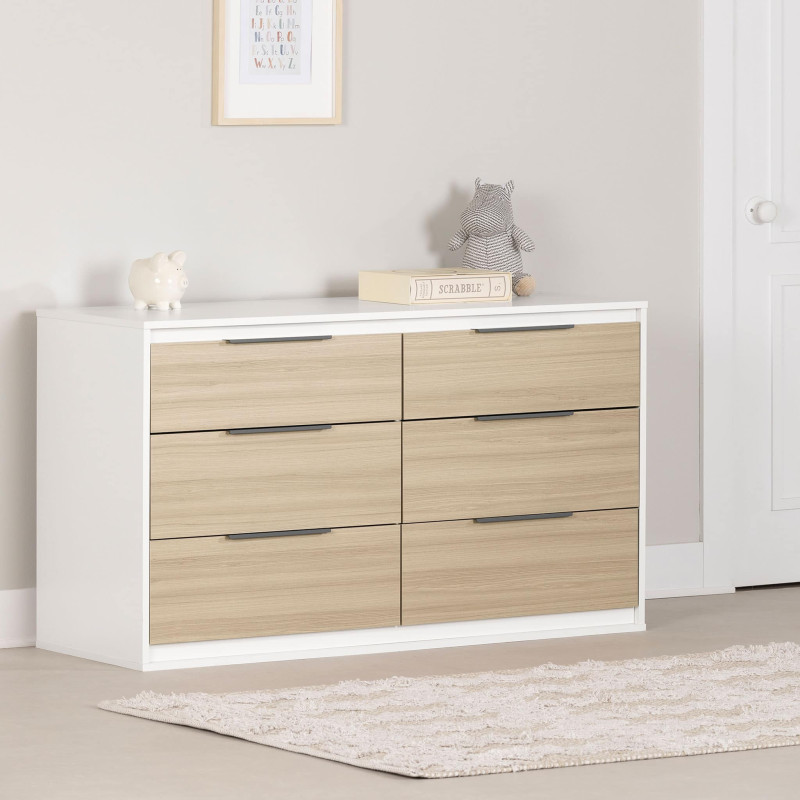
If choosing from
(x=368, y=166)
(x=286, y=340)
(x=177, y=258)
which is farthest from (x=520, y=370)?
(x=177, y=258)

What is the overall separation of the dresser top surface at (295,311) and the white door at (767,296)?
0.66 m

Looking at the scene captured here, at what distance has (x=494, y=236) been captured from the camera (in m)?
3.98

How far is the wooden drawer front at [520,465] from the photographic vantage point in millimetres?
3643

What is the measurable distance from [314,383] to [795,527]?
62.4 inches

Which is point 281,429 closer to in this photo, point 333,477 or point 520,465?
point 333,477

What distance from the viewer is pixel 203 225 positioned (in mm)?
3848

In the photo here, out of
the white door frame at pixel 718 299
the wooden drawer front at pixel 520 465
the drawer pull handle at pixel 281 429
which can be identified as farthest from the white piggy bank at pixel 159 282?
the white door frame at pixel 718 299

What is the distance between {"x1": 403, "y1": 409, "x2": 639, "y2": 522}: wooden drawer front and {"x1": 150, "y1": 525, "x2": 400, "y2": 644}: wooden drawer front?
147 millimetres

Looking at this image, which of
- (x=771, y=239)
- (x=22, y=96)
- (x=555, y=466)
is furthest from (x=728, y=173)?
(x=22, y=96)

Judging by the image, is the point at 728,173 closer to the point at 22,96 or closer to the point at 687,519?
the point at 687,519

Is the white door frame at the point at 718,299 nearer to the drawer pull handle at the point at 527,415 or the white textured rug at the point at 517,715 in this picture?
the drawer pull handle at the point at 527,415

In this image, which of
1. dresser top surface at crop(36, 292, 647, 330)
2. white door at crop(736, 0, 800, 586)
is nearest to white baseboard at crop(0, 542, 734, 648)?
white door at crop(736, 0, 800, 586)

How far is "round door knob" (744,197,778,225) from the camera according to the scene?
4.29 meters

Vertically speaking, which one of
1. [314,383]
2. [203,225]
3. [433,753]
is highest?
[203,225]
